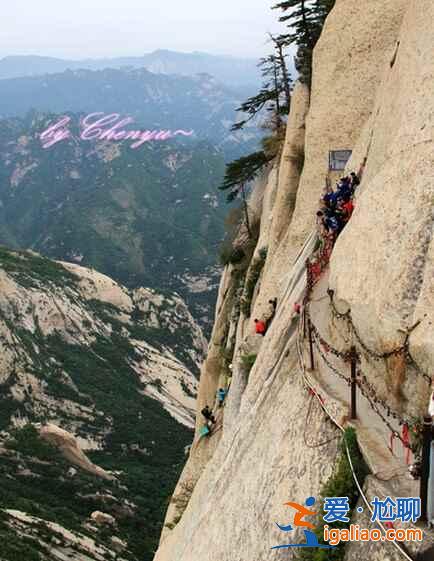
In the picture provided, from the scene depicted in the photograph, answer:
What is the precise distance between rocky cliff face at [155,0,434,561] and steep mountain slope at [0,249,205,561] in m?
44.3

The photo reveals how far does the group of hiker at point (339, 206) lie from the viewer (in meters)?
18.8

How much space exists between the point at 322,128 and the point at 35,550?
167 feet

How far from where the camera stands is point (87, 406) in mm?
124750

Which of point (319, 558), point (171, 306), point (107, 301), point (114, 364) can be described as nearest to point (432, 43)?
point (319, 558)

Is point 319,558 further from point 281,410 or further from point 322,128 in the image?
point 322,128

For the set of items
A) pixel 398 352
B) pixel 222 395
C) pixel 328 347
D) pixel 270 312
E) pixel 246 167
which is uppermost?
pixel 246 167

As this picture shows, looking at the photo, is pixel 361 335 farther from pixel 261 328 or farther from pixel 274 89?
pixel 274 89

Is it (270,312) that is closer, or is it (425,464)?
(425,464)

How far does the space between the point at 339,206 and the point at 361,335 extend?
6.83 metres

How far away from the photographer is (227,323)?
3912 cm

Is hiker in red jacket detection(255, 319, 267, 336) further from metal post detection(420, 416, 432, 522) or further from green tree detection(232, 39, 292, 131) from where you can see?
green tree detection(232, 39, 292, 131)

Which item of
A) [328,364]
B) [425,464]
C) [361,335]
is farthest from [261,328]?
[425,464]

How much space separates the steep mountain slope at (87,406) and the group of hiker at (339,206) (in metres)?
48.5

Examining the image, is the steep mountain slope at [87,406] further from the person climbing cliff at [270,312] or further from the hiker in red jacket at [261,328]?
the person climbing cliff at [270,312]
